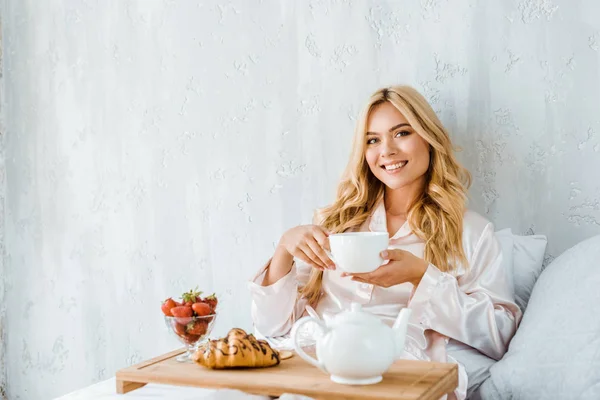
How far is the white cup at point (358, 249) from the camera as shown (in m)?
1.31

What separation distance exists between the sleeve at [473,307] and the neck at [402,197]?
0.28 m

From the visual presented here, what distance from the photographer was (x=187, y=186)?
232cm

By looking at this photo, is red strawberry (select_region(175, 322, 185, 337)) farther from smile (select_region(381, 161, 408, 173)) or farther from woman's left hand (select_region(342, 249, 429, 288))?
smile (select_region(381, 161, 408, 173))

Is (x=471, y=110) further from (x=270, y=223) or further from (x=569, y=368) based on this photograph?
(x=569, y=368)

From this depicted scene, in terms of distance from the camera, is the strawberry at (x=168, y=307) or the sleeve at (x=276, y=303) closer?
the strawberry at (x=168, y=307)

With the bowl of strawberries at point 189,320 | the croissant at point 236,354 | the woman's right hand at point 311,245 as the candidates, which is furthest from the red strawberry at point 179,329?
the woman's right hand at point 311,245

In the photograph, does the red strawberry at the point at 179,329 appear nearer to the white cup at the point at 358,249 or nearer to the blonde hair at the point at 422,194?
the white cup at the point at 358,249

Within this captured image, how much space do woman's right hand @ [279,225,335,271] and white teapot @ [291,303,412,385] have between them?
0.37 m

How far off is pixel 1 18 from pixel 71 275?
39.3 inches

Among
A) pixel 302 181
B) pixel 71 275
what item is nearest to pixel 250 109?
pixel 302 181

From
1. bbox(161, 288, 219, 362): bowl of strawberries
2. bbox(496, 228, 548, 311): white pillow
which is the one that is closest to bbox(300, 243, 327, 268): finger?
bbox(161, 288, 219, 362): bowl of strawberries

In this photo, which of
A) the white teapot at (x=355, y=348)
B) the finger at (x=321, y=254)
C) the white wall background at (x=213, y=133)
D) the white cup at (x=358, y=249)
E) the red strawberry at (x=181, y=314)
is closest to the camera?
the white teapot at (x=355, y=348)

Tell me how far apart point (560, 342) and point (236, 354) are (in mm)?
629

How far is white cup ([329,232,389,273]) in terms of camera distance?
131 centimetres
